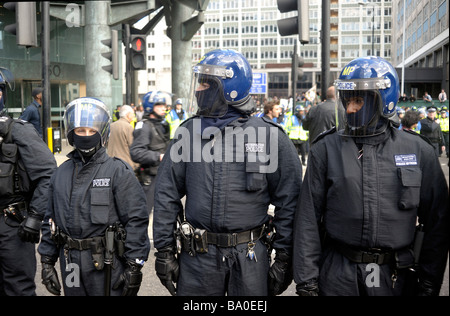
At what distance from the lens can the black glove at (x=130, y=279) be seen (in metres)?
3.12

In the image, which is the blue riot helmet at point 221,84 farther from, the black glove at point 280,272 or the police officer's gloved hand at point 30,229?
the police officer's gloved hand at point 30,229

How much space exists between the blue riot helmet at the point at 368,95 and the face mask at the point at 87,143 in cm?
161

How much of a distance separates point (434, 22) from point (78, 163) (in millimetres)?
2501

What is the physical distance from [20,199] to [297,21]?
372 cm

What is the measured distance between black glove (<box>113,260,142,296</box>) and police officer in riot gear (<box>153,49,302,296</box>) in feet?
0.77

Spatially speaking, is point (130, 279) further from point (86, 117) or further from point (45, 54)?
point (45, 54)

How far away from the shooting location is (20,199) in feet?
12.4

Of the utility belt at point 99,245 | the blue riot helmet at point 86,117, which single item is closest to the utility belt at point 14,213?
the utility belt at point 99,245

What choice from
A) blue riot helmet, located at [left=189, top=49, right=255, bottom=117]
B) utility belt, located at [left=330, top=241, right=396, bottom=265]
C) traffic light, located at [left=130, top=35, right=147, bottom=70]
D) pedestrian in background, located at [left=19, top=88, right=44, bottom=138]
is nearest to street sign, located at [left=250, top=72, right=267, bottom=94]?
traffic light, located at [left=130, top=35, right=147, bottom=70]

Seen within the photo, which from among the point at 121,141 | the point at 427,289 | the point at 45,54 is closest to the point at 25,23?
the point at 45,54

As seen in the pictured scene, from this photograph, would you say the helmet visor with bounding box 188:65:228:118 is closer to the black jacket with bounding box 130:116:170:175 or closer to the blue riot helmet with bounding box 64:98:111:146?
the blue riot helmet with bounding box 64:98:111:146

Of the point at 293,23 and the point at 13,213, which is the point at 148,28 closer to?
the point at 293,23

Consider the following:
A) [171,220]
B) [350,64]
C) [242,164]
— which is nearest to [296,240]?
[242,164]

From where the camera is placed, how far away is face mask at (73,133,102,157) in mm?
3250
